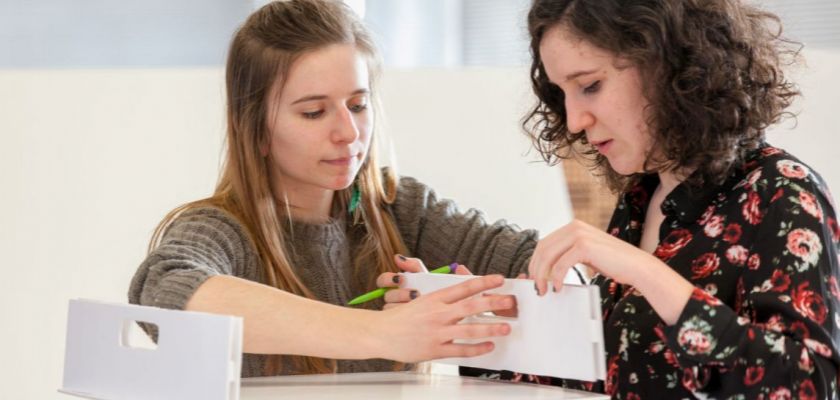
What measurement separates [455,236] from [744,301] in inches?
17.5

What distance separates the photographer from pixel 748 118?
1.15 m

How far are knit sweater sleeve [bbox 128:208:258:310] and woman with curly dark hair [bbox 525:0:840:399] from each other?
331 mm

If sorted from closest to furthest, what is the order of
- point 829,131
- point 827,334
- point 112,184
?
point 827,334 → point 112,184 → point 829,131

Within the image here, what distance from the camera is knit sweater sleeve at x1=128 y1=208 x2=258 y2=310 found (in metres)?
1.12

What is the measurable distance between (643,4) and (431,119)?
4.02ft

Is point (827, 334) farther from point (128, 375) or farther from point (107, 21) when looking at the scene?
point (107, 21)

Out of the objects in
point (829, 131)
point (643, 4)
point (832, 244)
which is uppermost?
point (829, 131)

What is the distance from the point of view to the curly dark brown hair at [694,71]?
44.9 inches

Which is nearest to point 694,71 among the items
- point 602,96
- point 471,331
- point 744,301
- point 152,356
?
point 602,96

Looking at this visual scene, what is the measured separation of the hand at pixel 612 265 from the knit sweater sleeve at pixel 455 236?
0.34 m

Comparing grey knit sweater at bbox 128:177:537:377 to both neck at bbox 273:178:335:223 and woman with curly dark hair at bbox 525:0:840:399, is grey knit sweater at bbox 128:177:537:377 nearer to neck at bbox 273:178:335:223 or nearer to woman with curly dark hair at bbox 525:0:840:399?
neck at bbox 273:178:335:223

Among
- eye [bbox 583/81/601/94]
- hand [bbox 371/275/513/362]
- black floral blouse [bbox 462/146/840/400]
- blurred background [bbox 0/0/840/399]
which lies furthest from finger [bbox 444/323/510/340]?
blurred background [bbox 0/0/840/399]

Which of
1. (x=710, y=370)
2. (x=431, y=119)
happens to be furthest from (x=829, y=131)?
(x=710, y=370)

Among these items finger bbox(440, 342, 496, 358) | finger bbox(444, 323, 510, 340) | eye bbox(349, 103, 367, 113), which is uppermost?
eye bbox(349, 103, 367, 113)
